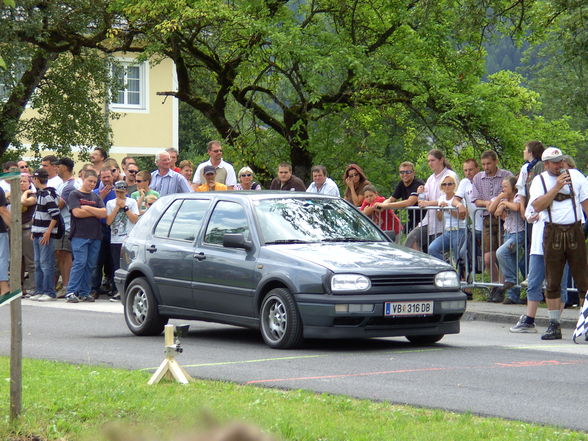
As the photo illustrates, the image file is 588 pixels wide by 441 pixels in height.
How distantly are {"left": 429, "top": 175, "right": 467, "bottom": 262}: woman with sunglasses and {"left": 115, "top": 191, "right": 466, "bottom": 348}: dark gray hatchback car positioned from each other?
4.49 metres

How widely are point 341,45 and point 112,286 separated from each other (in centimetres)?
888

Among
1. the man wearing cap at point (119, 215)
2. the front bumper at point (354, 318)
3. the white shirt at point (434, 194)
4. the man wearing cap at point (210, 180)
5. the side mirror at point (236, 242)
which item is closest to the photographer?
the front bumper at point (354, 318)

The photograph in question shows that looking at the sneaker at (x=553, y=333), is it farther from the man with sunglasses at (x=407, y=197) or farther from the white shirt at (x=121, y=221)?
the white shirt at (x=121, y=221)

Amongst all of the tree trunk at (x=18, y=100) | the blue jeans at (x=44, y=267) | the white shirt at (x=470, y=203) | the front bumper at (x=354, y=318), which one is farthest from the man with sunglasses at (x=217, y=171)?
the tree trunk at (x=18, y=100)

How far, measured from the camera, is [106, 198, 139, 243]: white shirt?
58.9ft

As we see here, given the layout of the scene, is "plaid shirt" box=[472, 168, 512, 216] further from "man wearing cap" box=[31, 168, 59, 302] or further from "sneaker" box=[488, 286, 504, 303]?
"man wearing cap" box=[31, 168, 59, 302]

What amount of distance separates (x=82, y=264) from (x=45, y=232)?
91 centimetres

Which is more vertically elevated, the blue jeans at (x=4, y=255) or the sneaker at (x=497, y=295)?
the blue jeans at (x=4, y=255)

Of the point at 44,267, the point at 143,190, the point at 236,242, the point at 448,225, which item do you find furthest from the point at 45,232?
the point at 236,242

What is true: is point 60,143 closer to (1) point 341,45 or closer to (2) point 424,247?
(1) point 341,45

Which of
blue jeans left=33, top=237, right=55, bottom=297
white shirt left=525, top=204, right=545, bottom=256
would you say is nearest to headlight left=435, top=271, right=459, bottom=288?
white shirt left=525, top=204, right=545, bottom=256

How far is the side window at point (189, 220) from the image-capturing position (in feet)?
40.4

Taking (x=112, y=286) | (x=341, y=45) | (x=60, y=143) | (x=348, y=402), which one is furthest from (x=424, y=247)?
(x=60, y=143)

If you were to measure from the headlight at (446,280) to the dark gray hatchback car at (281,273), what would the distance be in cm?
1
